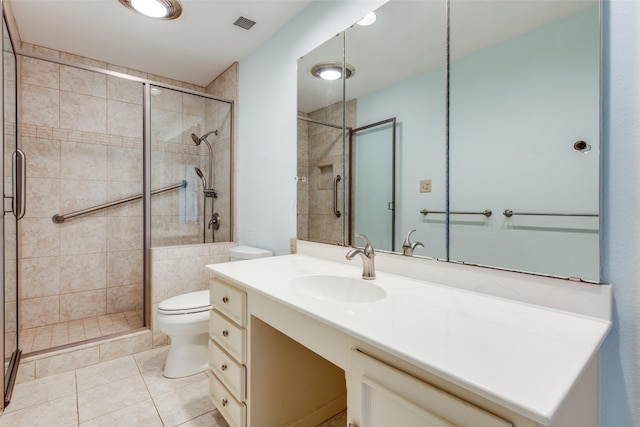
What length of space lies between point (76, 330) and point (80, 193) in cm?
113

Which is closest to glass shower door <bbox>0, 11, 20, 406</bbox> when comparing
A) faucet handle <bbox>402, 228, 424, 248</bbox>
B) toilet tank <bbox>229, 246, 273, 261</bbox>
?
toilet tank <bbox>229, 246, 273, 261</bbox>

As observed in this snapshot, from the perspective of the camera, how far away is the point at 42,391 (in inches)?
69.4

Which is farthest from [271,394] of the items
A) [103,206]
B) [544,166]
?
[103,206]

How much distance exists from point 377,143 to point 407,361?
1.10 meters

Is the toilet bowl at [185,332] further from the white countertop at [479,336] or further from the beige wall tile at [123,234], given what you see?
the beige wall tile at [123,234]

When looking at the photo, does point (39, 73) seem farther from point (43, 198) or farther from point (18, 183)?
point (18, 183)

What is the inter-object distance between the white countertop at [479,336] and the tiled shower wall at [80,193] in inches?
75.7

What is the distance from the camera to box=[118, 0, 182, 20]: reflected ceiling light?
1869 mm

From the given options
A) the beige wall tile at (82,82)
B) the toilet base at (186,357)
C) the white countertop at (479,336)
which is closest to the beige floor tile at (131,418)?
the toilet base at (186,357)

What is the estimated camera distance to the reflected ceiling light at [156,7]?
1.87 metres

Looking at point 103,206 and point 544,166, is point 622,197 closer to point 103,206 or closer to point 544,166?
point 544,166

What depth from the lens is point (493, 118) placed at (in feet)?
3.64

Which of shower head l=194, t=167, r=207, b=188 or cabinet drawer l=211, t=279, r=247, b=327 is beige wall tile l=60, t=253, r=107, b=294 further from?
cabinet drawer l=211, t=279, r=247, b=327

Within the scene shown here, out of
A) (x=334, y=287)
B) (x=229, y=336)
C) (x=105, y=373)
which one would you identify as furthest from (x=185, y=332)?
(x=334, y=287)
